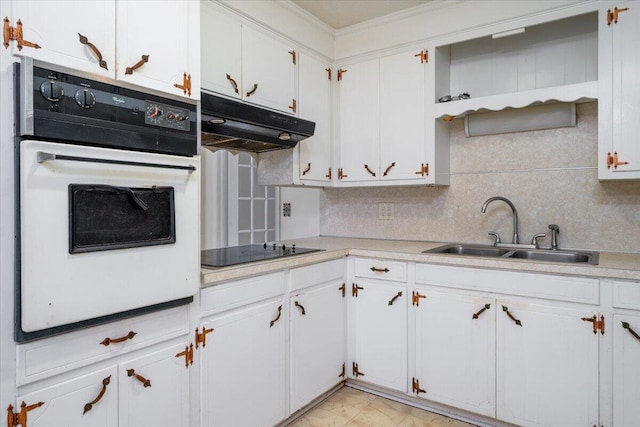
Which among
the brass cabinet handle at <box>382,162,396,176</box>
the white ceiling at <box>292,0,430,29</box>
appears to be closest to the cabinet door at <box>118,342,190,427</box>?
the brass cabinet handle at <box>382,162,396,176</box>

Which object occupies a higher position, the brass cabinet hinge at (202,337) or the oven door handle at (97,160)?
the oven door handle at (97,160)

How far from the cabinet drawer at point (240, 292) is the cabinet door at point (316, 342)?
184 millimetres

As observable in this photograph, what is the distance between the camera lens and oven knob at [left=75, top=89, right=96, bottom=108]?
1240 mm

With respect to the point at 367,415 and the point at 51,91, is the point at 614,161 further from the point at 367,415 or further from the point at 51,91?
the point at 51,91

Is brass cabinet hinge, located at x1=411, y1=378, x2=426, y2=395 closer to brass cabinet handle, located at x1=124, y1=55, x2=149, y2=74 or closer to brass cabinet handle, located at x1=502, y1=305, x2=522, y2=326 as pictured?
brass cabinet handle, located at x1=502, y1=305, x2=522, y2=326

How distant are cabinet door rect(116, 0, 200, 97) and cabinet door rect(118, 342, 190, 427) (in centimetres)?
99

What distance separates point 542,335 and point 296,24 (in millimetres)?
2314

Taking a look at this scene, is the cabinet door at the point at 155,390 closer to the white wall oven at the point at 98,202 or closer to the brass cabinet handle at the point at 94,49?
the white wall oven at the point at 98,202

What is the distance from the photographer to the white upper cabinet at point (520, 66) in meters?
2.35

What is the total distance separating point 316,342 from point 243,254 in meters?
0.67

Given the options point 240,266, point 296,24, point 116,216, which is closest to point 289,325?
point 240,266

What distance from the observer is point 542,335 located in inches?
78.4

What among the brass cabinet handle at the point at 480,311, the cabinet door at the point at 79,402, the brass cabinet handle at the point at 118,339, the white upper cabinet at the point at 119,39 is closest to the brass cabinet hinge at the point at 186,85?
the white upper cabinet at the point at 119,39

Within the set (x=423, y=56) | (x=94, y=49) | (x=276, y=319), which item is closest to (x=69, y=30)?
(x=94, y=49)
